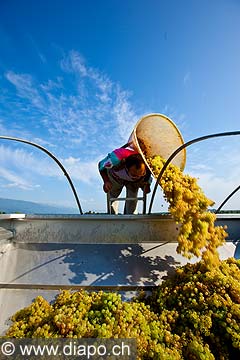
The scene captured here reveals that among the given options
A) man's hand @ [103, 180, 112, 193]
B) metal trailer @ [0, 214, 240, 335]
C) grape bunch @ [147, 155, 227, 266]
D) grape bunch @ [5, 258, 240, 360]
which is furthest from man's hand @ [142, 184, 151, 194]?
grape bunch @ [5, 258, 240, 360]

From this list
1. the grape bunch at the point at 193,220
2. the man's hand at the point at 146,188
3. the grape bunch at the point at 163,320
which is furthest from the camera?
the man's hand at the point at 146,188

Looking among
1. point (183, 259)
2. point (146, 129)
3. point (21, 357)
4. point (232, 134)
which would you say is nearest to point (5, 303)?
point (21, 357)

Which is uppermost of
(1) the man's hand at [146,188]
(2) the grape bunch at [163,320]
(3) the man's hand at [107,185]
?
(3) the man's hand at [107,185]

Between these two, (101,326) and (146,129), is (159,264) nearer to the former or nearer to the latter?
(101,326)

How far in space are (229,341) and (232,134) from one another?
160 cm

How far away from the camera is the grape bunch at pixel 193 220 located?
1695 mm

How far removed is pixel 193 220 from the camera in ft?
5.90

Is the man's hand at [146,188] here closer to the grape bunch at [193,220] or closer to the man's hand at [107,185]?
the man's hand at [107,185]

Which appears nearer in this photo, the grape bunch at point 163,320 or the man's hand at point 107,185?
the grape bunch at point 163,320

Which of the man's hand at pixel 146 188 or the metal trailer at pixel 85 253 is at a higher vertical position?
the man's hand at pixel 146 188

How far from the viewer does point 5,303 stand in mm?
1600

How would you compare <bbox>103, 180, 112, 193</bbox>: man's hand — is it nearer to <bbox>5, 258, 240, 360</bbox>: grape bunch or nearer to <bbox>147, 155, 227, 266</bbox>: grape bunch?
<bbox>147, 155, 227, 266</bbox>: grape bunch

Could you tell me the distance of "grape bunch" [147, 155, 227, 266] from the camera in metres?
1.70

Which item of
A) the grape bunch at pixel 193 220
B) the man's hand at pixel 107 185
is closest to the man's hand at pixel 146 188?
the man's hand at pixel 107 185
